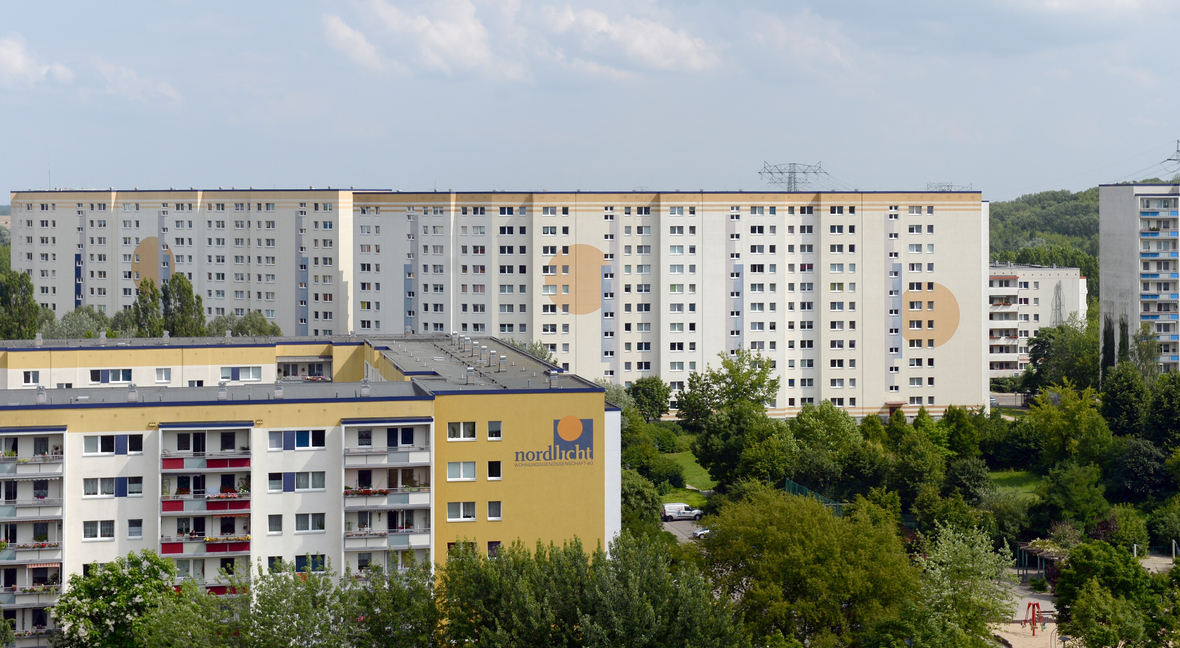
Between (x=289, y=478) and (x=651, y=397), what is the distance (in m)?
46.2

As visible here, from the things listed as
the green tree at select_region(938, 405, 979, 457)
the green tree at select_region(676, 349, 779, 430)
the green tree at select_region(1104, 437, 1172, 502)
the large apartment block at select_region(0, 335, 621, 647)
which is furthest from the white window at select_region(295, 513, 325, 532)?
the green tree at select_region(676, 349, 779, 430)

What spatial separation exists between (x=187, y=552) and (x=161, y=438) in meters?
3.01

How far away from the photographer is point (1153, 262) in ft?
248

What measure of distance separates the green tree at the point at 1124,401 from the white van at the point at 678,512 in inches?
890

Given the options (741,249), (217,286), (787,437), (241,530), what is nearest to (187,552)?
(241,530)

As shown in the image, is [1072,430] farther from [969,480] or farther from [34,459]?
[34,459]

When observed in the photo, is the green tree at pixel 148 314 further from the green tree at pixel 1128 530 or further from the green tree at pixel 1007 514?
the green tree at pixel 1128 530

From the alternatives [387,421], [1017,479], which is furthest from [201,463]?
[1017,479]

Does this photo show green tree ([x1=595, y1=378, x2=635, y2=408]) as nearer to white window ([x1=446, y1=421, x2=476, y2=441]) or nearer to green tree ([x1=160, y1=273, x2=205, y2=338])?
green tree ([x1=160, y1=273, x2=205, y2=338])

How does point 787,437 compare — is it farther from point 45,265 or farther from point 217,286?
point 45,265

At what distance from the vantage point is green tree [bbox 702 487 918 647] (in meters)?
34.5

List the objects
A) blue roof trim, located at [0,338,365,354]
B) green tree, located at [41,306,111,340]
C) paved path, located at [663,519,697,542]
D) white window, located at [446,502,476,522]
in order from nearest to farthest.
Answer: white window, located at [446,502,476,522]
blue roof trim, located at [0,338,365,354]
paved path, located at [663,519,697,542]
green tree, located at [41,306,111,340]

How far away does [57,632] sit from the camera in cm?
3050

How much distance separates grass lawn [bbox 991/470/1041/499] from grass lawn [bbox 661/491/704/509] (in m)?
14.1
